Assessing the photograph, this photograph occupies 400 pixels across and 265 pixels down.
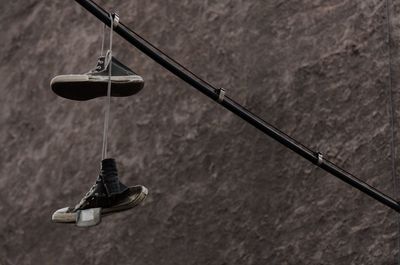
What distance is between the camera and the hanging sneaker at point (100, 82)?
8.53 ft

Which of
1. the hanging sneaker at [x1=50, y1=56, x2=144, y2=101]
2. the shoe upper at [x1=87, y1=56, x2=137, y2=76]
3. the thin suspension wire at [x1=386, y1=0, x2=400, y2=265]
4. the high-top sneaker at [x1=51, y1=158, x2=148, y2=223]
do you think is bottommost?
the high-top sneaker at [x1=51, y1=158, x2=148, y2=223]

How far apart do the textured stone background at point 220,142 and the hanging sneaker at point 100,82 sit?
125 centimetres

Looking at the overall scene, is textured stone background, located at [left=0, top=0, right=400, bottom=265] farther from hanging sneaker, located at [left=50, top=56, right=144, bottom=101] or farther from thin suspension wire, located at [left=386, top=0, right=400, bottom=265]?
hanging sneaker, located at [left=50, top=56, right=144, bottom=101]

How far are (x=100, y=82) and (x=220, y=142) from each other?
1335 mm

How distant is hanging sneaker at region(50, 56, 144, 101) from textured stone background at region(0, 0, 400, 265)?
1246 mm

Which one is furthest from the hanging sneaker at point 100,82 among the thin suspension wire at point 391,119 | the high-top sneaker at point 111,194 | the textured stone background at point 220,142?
the thin suspension wire at point 391,119

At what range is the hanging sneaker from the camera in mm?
2600

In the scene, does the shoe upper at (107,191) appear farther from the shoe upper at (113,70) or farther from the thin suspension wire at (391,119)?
the thin suspension wire at (391,119)

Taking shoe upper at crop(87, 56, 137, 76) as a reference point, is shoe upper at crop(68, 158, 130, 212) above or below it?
below

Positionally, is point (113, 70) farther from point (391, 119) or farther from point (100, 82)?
point (391, 119)

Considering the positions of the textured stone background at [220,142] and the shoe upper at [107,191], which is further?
the textured stone background at [220,142]

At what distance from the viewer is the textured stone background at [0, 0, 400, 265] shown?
3.67m

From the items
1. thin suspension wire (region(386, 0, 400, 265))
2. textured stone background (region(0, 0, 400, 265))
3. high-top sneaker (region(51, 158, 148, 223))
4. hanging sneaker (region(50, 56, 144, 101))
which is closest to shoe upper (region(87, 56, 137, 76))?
hanging sneaker (region(50, 56, 144, 101))

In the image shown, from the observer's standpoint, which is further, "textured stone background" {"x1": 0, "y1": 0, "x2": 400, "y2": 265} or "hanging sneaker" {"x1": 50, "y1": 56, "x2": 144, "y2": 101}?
"textured stone background" {"x1": 0, "y1": 0, "x2": 400, "y2": 265}
